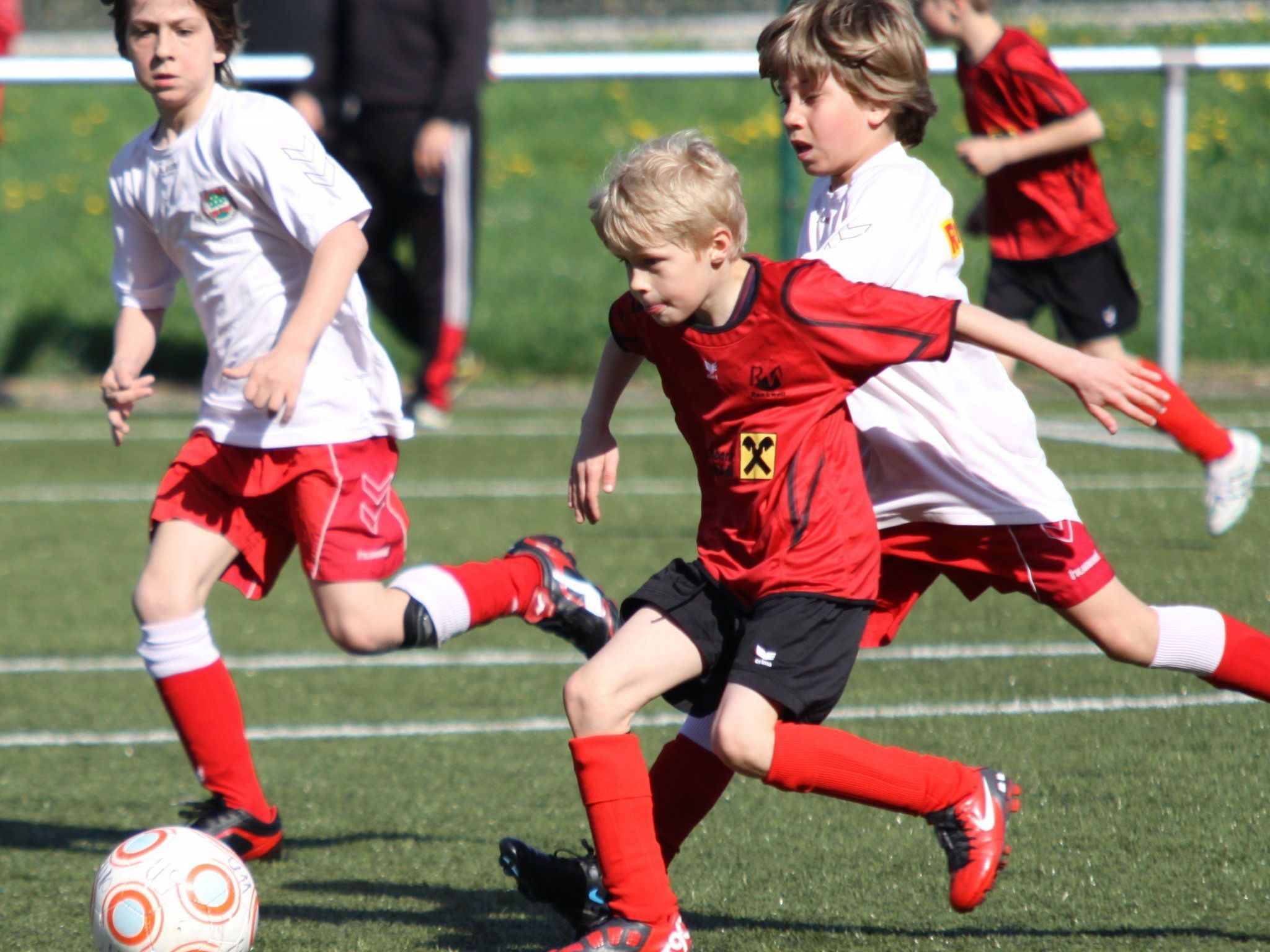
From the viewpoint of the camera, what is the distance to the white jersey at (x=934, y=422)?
3008 millimetres

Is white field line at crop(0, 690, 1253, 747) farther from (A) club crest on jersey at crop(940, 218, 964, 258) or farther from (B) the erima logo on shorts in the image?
(A) club crest on jersey at crop(940, 218, 964, 258)

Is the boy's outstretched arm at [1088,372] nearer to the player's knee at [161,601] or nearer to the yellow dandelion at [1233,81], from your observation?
the player's knee at [161,601]

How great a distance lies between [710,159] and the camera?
2.75 metres

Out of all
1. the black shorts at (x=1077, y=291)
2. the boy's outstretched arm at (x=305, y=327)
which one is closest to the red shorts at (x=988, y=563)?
the boy's outstretched arm at (x=305, y=327)

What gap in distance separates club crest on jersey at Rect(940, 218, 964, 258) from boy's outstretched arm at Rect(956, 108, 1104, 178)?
235 cm

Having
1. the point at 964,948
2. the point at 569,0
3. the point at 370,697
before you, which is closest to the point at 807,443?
the point at 964,948

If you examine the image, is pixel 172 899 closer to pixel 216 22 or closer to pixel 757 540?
pixel 757 540

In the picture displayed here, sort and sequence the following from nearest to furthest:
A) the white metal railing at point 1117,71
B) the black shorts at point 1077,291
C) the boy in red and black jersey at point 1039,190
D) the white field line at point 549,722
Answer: the white field line at point 549,722 < the boy in red and black jersey at point 1039,190 < the black shorts at point 1077,291 < the white metal railing at point 1117,71

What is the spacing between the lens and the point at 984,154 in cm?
528

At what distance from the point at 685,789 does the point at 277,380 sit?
102cm

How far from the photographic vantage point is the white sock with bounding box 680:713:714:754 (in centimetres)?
295

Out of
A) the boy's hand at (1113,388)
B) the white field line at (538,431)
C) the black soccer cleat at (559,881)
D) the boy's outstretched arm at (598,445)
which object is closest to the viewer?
the boy's hand at (1113,388)

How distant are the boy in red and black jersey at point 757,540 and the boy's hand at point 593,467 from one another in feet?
0.96

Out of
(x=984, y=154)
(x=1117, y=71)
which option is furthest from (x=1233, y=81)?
(x=984, y=154)
